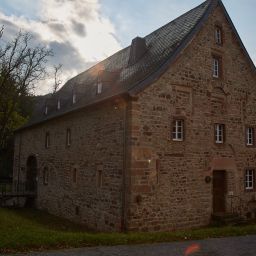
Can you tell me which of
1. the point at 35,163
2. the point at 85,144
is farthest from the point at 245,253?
the point at 35,163

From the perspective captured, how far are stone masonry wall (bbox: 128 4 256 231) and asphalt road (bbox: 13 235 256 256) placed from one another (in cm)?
364

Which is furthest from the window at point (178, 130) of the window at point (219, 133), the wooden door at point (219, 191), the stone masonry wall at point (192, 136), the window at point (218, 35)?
the window at point (218, 35)

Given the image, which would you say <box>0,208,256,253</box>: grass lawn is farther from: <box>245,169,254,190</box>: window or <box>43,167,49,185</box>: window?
<box>43,167,49,185</box>: window

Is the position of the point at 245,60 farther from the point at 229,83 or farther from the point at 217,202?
the point at 217,202

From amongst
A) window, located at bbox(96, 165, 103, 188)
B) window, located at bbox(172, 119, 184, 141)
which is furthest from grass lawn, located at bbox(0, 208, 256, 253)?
window, located at bbox(96, 165, 103, 188)

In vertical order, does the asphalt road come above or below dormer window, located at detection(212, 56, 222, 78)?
below

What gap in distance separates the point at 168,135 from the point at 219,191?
14.2ft

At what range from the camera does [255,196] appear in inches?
734

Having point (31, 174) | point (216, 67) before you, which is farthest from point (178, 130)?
point (31, 174)

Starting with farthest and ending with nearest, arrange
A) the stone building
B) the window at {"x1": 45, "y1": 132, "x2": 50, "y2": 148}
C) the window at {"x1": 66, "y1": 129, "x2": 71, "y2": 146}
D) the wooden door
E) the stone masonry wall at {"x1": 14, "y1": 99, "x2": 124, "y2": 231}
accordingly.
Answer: the window at {"x1": 45, "y1": 132, "x2": 50, "y2": 148}
the window at {"x1": 66, "y1": 129, "x2": 71, "y2": 146}
the wooden door
the stone masonry wall at {"x1": 14, "y1": 99, "x2": 124, "y2": 231}
the stone building

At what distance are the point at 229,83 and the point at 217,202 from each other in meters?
5.89

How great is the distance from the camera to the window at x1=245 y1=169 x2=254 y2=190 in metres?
18.6

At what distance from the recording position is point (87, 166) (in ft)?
59.6

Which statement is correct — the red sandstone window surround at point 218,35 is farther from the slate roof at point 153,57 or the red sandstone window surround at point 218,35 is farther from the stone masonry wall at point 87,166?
the stone masonry wall at point 87,166
